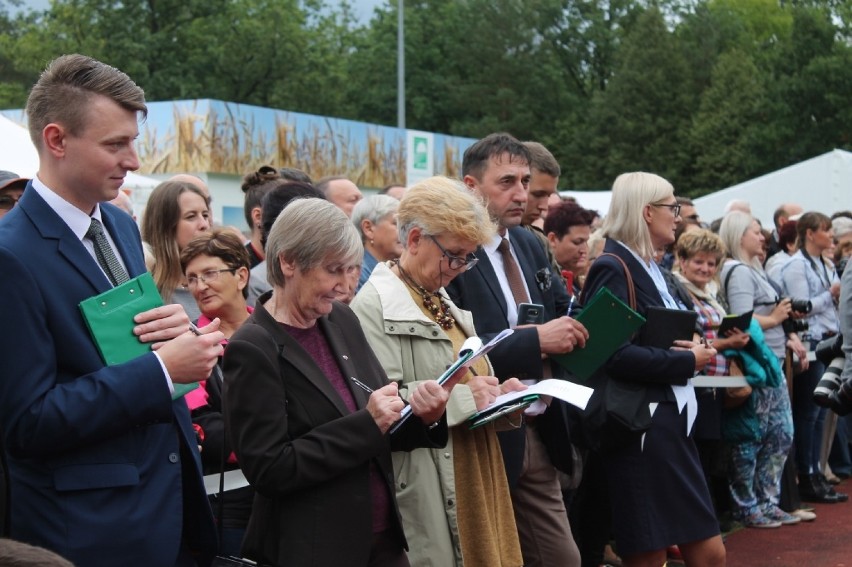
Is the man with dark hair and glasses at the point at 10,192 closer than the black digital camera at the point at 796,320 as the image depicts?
Yes

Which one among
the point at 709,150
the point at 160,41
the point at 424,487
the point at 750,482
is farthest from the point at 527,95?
the point at 424,487

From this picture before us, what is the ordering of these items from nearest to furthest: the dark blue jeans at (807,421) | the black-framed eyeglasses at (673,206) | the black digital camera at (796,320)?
the black-framed eyeglasses at (673,206)
the black digital camera at (796,320)
the dark blue jeans at (807,421)

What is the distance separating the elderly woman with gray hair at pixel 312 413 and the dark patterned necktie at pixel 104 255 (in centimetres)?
39

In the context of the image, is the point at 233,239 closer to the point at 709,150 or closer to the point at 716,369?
the point at 716,369

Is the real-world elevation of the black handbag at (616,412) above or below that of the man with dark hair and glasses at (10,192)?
below

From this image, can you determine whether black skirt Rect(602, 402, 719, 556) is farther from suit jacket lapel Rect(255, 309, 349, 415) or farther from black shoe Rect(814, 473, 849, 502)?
black shoe Rect(814, 473, 849, 502)

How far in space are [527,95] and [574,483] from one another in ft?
180

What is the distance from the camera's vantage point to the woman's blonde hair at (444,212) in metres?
4.01

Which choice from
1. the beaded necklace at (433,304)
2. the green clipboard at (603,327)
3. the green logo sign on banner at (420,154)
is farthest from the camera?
the green logo sign on banner at (420,154)

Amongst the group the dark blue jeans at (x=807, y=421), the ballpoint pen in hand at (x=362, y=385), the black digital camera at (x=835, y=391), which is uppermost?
the ballpoint pen in hand at (x=362, y=385)

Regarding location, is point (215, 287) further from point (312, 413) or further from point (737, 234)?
point (737, 234)

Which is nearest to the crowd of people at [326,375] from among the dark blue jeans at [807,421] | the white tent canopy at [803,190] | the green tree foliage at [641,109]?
the dark blue jeans at [807,421]

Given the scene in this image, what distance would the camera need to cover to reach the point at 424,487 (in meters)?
3.81

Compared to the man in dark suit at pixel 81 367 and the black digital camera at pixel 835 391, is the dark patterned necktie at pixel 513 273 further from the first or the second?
the man in dark suit at pixel 81 367
